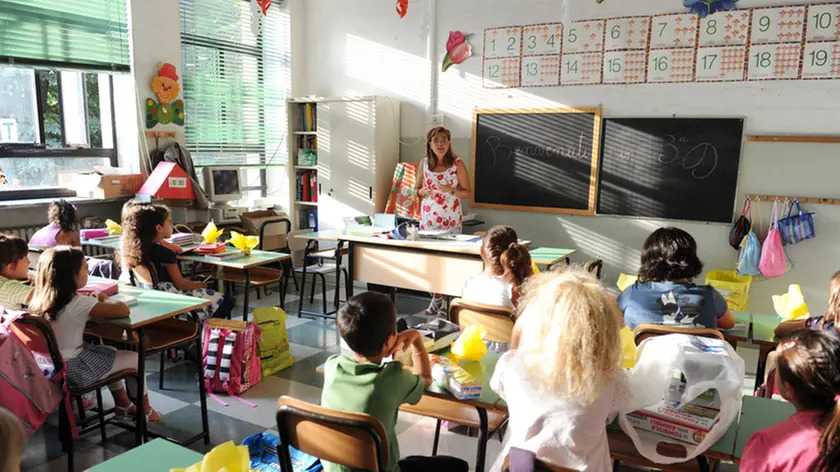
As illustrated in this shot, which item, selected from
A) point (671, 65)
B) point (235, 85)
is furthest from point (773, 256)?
point (235, 85)

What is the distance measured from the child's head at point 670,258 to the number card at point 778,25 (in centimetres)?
306

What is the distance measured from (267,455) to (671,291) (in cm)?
192

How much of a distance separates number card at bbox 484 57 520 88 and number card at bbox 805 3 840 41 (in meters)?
2.37

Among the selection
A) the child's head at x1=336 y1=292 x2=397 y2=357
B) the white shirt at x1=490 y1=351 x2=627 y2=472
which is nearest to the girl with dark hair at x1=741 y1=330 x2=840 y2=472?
the white shirt at x1=490 y1=351 x2=627 y2=472

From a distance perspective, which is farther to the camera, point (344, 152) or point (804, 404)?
point (344, 152)

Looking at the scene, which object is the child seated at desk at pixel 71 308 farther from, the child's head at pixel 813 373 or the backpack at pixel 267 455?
the child's head at pixel 813 373

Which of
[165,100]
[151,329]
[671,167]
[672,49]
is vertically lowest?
[151,329]

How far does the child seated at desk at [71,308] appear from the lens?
2.63 meters

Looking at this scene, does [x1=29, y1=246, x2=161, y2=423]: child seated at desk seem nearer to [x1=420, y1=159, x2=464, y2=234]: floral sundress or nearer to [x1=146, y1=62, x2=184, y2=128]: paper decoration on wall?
[x1=420, y1=159, x2=464, y2=234]: floral sundress

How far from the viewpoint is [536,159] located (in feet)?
19.0

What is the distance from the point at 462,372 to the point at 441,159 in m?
3.09

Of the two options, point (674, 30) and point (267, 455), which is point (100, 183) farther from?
point (674, 30)

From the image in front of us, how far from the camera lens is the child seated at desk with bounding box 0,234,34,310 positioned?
2.78 m

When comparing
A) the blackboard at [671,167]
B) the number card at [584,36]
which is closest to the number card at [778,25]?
the blackboard at [671,167]
